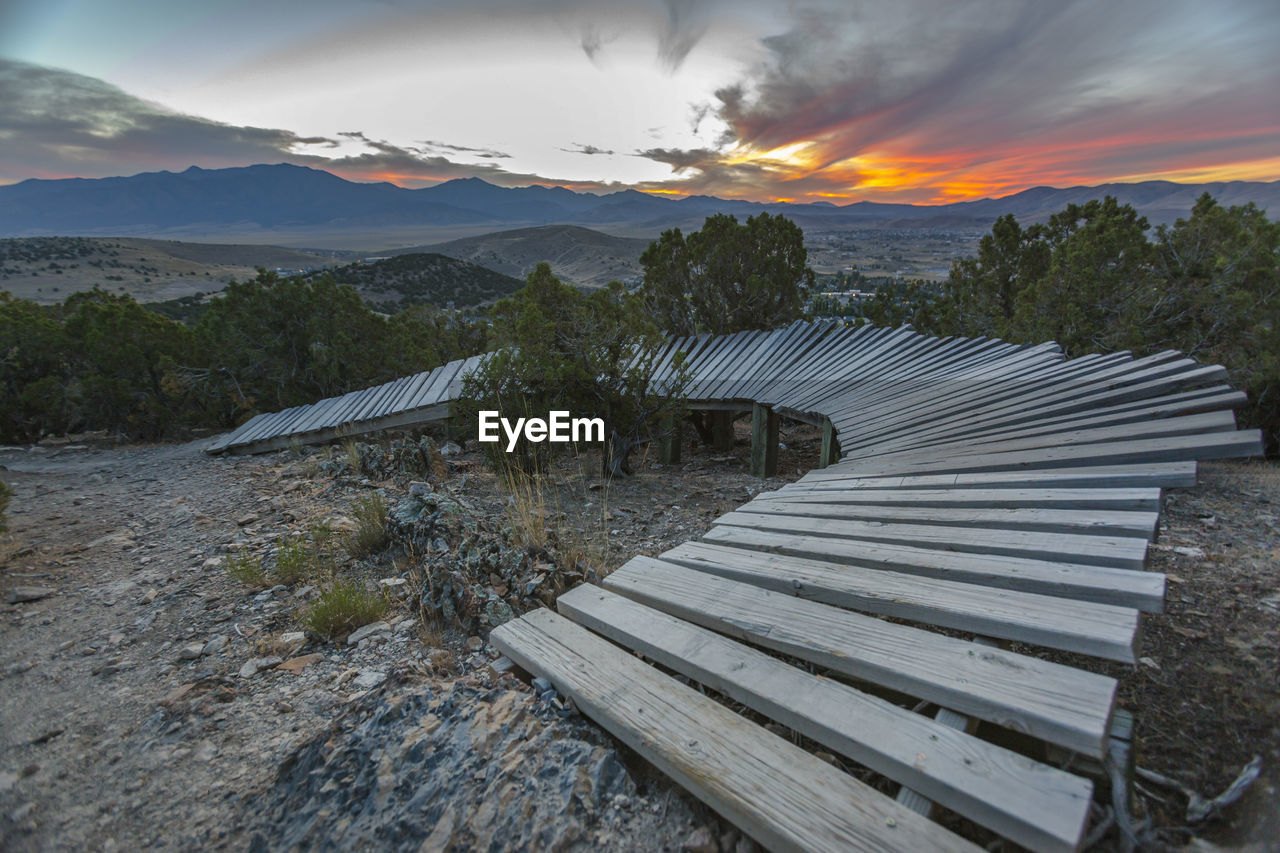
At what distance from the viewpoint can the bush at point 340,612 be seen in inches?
104

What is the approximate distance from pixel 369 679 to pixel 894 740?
2.01m

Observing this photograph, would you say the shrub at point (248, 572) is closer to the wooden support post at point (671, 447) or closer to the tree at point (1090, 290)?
the wooden support post at point (671, 447)

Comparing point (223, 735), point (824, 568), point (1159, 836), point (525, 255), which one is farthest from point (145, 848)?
point (525, 255)

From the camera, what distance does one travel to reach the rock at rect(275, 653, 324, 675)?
239 centimetres

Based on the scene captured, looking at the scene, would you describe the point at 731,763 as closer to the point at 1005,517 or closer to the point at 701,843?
the point at 701,843

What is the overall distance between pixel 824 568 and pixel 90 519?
18.4 feet

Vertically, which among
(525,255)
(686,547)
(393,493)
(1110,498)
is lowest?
(393,493)

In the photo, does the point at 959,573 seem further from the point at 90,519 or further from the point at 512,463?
the point at 90,519

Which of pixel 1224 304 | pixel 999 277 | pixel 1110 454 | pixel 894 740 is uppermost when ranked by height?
pixel 999 277

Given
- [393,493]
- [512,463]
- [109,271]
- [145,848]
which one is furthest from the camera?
[109,271]

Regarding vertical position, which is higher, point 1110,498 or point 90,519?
point 1110,498

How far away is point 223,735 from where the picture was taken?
6.44 feet

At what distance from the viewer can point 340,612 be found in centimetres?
268

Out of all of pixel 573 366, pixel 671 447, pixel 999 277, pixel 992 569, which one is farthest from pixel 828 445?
pixel 999 277
